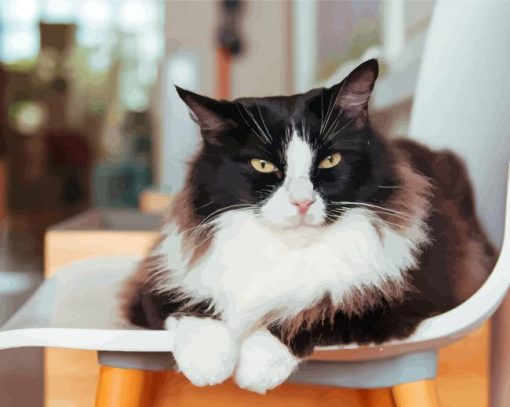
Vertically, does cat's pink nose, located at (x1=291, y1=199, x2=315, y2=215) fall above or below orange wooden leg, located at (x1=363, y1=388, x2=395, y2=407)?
above

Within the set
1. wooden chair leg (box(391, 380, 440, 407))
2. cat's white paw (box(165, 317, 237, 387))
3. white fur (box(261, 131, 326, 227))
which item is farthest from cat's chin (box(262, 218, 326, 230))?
wooden chair leg (box(391, 380, 440, 407))

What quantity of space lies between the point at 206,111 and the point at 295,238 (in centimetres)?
14

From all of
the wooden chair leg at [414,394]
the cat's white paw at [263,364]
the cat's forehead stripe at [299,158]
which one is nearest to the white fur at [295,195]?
the cat's forehead stripe at [299,158]

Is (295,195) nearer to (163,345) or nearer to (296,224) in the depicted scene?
(296,224)

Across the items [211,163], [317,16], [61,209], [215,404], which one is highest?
[317,16]

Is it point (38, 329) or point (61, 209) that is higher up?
point (38, 329)

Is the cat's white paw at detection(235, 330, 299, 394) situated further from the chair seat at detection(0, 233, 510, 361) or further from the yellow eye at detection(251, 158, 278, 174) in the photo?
the yellow eye at detection(251, 158, 278, 174)

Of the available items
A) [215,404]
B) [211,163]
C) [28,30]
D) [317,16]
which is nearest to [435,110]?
[211,163]

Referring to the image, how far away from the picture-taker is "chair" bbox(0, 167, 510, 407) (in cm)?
61

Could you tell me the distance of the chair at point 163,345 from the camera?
0.61m

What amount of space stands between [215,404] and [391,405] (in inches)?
8.8

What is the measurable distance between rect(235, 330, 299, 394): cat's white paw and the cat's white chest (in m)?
0.04

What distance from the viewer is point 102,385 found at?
27.6 inches

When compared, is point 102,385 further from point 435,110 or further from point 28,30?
point 28,30
